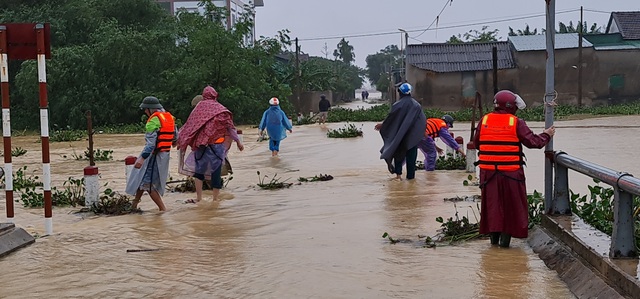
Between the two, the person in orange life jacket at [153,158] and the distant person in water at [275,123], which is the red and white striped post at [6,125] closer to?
the person in orange life jacket at [153,158]

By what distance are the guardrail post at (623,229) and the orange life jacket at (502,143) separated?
1721mm

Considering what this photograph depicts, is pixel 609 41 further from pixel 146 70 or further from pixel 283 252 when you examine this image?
pixel 283 252

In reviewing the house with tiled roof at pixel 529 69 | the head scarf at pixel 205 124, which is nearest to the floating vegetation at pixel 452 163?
the head scarf at pixel 205 124

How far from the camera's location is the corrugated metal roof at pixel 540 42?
146 feet

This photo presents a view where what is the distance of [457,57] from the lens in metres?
46.0

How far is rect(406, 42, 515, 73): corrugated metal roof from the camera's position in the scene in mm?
45125

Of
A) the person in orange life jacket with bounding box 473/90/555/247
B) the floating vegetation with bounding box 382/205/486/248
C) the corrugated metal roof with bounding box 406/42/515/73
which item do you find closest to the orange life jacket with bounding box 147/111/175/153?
the floating vegetation with bounding box 382/205/486/248

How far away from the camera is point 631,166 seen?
566 inches

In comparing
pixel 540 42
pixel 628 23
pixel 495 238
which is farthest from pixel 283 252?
pixel 628 23

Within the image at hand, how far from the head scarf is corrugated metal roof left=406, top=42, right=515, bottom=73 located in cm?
3510

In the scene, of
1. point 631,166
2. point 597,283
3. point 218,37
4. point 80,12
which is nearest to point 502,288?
point 597,283

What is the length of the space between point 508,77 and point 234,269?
133 feet

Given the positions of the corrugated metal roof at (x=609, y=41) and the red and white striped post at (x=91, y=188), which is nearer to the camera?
the red and white striped post at (x=91, y=188)

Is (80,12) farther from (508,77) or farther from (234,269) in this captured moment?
(234,269)
